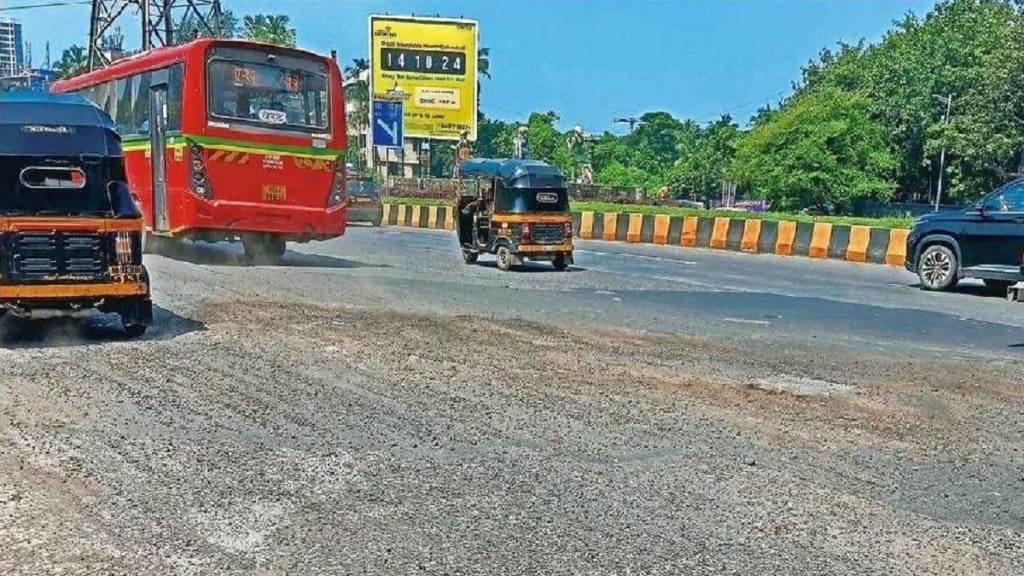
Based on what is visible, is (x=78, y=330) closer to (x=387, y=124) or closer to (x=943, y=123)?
(x=387, y=124)

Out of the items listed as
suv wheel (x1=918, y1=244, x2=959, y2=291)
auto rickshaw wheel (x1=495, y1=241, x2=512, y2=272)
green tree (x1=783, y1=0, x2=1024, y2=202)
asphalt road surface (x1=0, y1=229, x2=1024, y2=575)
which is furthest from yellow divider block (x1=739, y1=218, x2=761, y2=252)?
green tree (x1=783, y1=0, x2=1024, y2=202)

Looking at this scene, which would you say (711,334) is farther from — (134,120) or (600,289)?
(134,120)

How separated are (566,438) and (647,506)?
4.06 feet

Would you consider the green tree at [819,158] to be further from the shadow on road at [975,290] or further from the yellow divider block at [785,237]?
the shadow on road at [975,290]

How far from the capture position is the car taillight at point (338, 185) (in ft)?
53.9

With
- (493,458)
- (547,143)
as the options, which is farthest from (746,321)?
(547,143)

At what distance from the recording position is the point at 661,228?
27719mm

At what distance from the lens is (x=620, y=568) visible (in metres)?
4.21

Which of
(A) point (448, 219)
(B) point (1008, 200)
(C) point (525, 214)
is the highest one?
(B) point (1008, 200)

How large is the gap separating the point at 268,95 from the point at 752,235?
45.1 ft

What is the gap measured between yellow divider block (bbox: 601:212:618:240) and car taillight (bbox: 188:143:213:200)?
15.9 m

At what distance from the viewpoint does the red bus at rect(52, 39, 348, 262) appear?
15.1 meters

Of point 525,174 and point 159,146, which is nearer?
point 159,146

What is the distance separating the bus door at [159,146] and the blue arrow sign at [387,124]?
2588 centimetres
